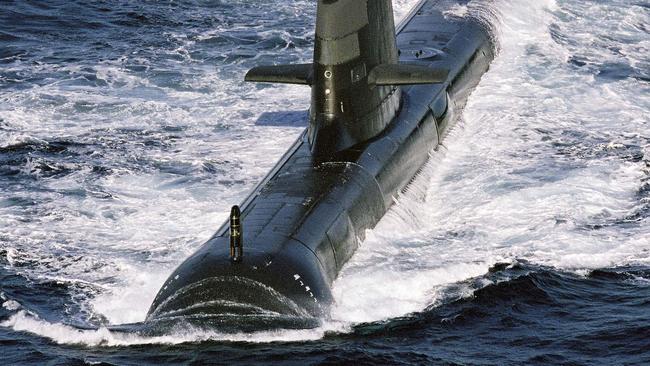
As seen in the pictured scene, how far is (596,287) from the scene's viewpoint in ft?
62.5

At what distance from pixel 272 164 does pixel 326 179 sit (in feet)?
15.9

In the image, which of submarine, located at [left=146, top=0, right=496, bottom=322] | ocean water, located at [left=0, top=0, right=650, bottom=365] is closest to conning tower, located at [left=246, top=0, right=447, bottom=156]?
submarine, located at [left=146, top=0, right=496, bottom=322]

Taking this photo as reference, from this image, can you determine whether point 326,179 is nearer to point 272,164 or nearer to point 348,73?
point 348,73

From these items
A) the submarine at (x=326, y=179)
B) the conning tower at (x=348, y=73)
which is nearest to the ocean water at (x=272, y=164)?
the submarine at (x=326, y=179)

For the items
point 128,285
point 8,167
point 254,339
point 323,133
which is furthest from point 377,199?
point 8,167

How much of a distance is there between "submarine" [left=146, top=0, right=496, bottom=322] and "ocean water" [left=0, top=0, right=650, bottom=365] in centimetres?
52

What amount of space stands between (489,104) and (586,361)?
1384 cm

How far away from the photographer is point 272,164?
25875 millimetres

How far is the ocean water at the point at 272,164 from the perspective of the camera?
55.6 ft

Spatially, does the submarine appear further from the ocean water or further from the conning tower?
the ocean water

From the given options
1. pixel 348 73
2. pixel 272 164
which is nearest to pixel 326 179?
pixel 348 73

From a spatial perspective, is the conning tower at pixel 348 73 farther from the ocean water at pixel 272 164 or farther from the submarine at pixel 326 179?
the ocean water at pixel 272 164

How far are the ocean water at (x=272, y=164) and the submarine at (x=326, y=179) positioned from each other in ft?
1.71

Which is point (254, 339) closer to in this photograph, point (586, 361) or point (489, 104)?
point (586, 361)
